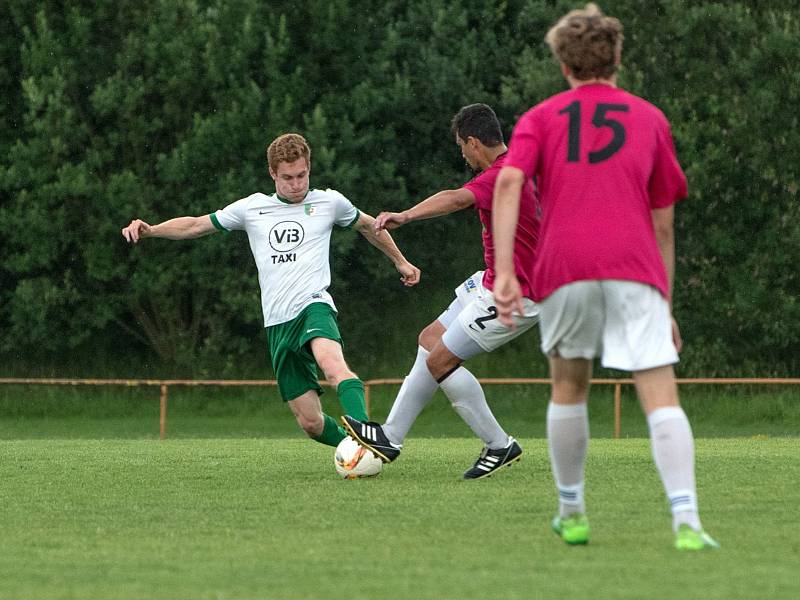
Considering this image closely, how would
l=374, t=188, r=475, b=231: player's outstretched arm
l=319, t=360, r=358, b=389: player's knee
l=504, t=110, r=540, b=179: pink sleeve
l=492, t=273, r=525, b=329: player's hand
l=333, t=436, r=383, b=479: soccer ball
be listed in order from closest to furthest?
l=492, t=273, r=525, b=329: player's hand → l=504, t=110, r=540, b=179: pink sleeve → l=374, t=188, r=475, b=231: player's outstretched arm → l=333, t=436, r=383, b=479: soccer ball → l=319, t=360, r=358, b=389: player's knee

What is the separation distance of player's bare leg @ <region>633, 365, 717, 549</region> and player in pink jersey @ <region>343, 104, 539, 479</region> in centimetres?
307

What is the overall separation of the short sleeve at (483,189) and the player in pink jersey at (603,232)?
308 centimetres

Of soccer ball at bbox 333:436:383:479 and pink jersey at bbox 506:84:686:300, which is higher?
pink jersey at bbox 506:84:686:300

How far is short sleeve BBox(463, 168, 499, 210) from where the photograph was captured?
892 cm

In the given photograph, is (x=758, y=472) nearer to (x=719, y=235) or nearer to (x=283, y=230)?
(x=283, y=230)

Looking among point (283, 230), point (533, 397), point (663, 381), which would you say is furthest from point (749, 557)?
point (533, 397)

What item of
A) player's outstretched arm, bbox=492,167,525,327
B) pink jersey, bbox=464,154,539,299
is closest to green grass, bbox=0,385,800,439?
pink jersey, bbox=464,154,539,299

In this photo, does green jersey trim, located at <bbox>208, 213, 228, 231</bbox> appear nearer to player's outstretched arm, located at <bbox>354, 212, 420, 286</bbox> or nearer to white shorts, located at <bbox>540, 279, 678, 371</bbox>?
player's outstretched arm, located at <bbox>354, 212, 420, 286</bbox>

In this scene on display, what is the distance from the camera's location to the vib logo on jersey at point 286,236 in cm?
988

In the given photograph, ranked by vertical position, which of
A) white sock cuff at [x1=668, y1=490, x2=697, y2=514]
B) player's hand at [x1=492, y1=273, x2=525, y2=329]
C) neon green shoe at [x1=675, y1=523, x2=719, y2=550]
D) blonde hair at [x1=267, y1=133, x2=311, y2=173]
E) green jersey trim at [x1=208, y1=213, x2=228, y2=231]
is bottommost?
neon green shoe at [x1=675, y1=523, x2=719, y2=550]

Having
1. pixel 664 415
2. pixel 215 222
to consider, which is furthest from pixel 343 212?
pixel 664 415

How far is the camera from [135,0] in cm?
2888

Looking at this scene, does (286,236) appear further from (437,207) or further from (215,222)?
(437,207)

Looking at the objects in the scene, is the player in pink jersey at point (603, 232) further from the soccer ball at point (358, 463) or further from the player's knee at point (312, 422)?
the player's knee at point (312, 422)
